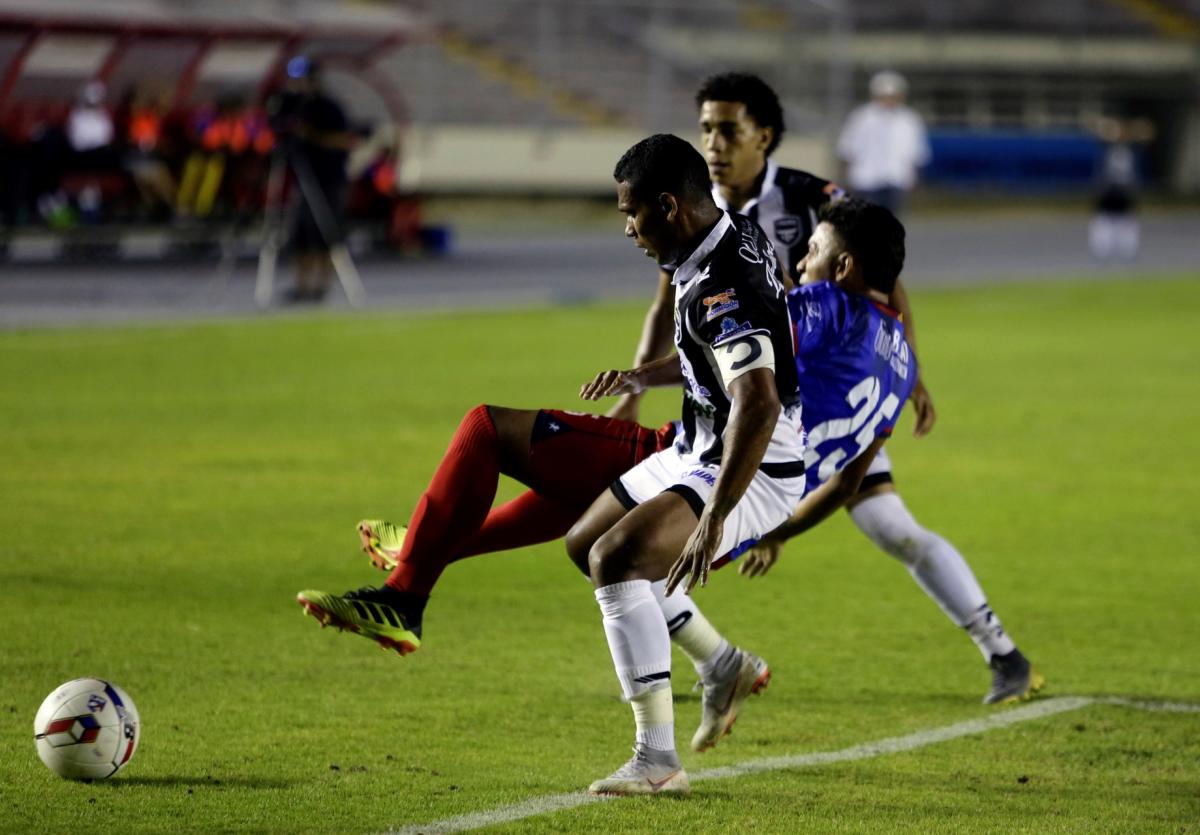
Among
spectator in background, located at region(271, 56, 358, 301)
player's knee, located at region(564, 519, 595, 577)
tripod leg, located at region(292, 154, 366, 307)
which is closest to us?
player's knee, located at region(564, 519, 595, 577)

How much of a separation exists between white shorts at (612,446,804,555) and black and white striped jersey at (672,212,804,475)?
0.04 meters

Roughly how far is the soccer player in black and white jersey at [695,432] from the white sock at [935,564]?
55.4 inches

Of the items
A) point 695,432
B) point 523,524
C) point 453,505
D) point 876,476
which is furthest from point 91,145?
point 695,432

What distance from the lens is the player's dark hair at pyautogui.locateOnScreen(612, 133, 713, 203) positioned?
16.5 feet

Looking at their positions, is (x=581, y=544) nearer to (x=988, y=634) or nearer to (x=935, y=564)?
(x=935, y=564)

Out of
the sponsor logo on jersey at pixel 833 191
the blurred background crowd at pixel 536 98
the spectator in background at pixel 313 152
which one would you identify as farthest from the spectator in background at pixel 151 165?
the sponsor logo on jersey at pixel 833 191

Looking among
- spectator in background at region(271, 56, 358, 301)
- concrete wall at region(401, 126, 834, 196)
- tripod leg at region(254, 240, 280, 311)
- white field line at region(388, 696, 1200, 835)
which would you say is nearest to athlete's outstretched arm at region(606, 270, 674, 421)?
white field line at region(388, 696, 1200, 835)

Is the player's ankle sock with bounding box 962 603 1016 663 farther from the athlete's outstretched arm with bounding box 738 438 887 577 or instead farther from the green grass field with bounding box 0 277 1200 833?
the athlete's outstretched arm with bounding box 738 438 887 577

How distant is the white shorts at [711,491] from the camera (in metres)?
5.14

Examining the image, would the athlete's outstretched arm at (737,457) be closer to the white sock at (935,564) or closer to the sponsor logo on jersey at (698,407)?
the sponsor logo on jersey at (698,407)

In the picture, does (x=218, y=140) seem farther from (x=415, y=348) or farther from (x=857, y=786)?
(x=857, y=786)

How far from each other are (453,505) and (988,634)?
6.86 feet

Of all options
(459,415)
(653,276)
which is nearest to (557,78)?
(653,276)

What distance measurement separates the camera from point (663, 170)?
16.4ft
